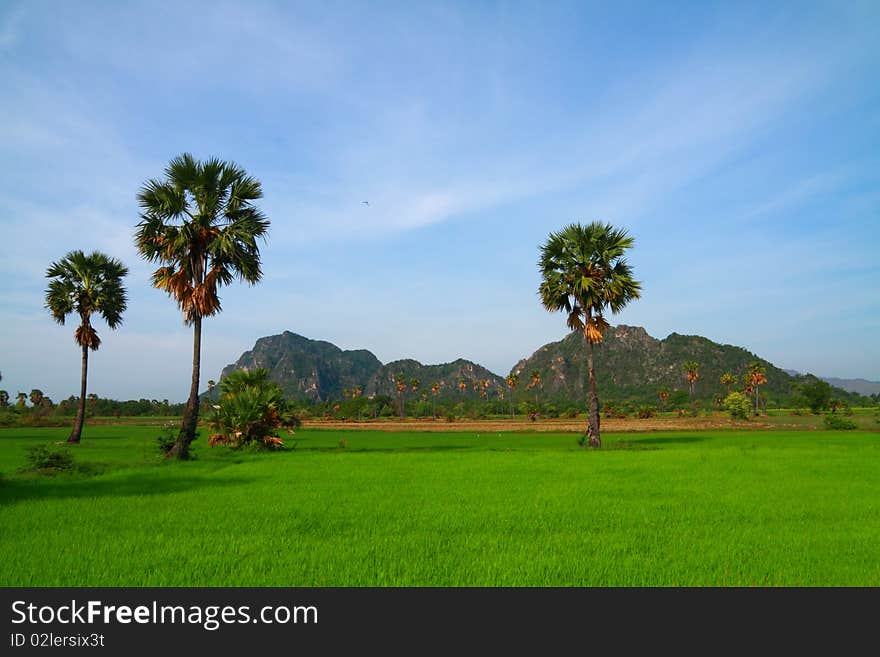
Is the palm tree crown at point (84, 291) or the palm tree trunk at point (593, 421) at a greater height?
the palm tree crown at point (84, 291)

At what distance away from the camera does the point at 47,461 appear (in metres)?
20.7

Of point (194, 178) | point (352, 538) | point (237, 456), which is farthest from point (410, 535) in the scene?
point (194, 178)

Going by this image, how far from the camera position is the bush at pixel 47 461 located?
20.6 meters

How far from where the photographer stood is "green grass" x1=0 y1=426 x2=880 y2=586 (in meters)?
8.20

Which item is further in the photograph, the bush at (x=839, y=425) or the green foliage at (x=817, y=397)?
the green foliage at (x=817, y=397)

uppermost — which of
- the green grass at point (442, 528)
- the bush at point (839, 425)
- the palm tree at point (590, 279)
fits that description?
the palm tree at point (590, 279)

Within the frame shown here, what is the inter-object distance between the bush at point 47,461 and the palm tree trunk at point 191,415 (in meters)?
5.21

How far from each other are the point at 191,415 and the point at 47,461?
7.15 m

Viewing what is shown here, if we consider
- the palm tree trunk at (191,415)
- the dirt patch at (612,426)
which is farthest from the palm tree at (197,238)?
the dirt patch at (612,426)

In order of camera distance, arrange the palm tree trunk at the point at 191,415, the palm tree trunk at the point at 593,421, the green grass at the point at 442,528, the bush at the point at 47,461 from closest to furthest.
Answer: the green grass at the point at 442,528 < the bush at the point at 47,461 < the palm tree trunk at the point at 191,415 < the palm tree trunk at the point at 593,421

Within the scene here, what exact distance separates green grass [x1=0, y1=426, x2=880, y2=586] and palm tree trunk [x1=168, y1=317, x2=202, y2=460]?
431cm

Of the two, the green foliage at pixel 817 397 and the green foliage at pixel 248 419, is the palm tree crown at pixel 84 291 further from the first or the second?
the green foliage at pixel 817 397

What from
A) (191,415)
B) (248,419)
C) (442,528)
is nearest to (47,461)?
(191,415)
